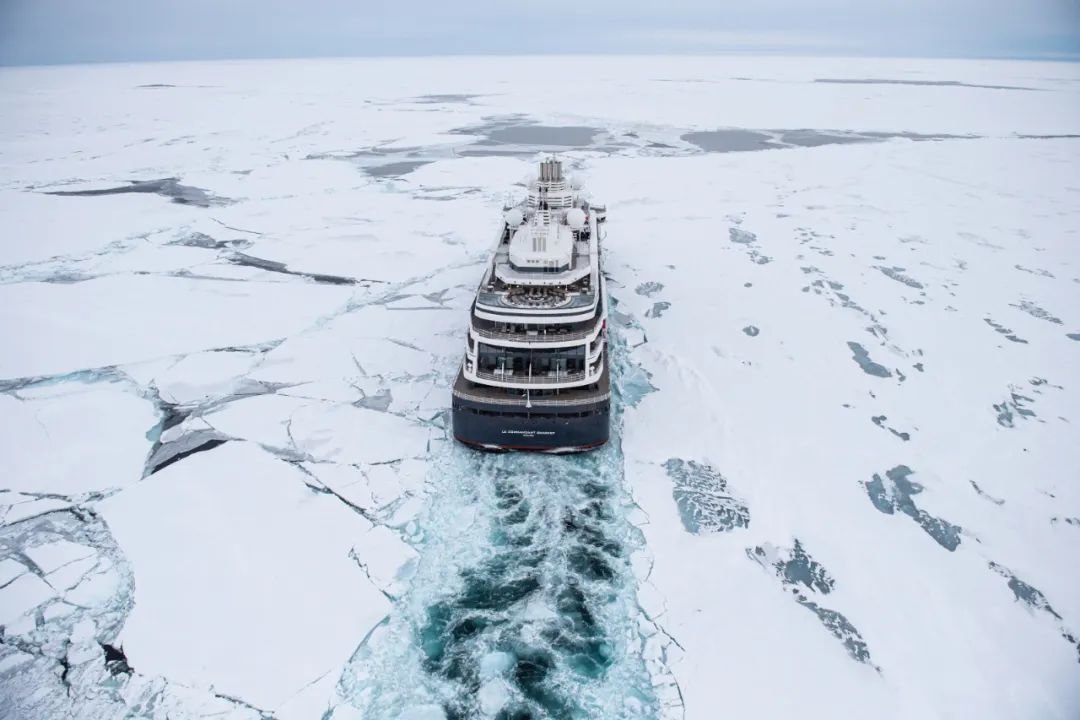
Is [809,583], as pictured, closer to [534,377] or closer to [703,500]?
[703,500]

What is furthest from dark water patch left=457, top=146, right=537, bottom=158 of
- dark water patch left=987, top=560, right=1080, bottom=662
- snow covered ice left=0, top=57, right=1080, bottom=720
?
dark water patch left=987, top=560, right=1080, bottom=662

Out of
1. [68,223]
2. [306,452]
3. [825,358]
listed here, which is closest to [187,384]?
[306,452]

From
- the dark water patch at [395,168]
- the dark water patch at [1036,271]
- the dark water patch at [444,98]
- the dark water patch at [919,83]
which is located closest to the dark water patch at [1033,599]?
the dark water patch at [1036,271]

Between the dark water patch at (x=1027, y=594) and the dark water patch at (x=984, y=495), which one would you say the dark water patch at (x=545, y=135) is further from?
the dark water patch at (x=1027, y=594)

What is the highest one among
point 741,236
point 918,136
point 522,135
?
point 918,136

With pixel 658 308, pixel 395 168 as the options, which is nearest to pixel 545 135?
pixel 395 168
